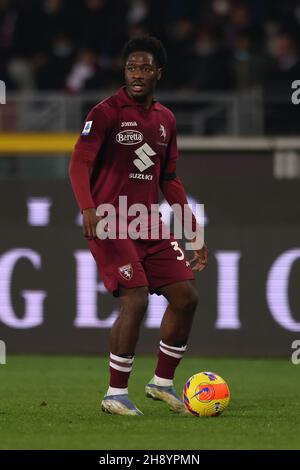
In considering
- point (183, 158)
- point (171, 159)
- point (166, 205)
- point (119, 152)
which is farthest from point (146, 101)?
point (183, 158)

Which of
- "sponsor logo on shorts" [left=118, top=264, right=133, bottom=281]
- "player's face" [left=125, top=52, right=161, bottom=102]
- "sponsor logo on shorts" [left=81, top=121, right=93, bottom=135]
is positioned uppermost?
"player's face" [left=125, top=52, right=161, bottom=102]

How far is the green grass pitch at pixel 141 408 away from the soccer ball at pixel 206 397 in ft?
0.30

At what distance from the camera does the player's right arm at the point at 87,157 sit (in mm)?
7570

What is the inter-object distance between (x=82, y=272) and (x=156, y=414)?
17.1 ft

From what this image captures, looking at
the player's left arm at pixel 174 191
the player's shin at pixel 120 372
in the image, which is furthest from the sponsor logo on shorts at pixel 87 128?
the player's shin at pixel 120 372

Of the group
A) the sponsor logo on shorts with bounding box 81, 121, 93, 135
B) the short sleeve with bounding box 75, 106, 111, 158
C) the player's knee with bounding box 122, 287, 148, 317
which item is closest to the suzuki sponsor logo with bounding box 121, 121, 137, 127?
the short sleeve with bounding box 75, 106, 111, 158

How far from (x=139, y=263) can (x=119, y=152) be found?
0.72m

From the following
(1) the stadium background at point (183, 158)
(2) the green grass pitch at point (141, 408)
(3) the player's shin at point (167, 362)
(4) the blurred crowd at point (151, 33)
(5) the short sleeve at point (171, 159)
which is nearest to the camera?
(2) the green grass pitch at point (141, 408)

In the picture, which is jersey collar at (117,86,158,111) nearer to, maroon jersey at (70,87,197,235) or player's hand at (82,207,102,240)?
maroon jersey at (70,87,197,235)

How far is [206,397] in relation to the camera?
25.4 feet

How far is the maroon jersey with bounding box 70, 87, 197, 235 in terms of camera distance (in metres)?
7.72

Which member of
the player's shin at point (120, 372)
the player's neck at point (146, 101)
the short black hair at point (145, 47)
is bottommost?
the player's shin at point (120, 372)

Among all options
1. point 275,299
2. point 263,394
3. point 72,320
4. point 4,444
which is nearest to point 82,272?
point 72,320

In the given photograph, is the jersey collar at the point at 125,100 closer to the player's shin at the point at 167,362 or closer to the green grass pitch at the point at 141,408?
the player's shin at the point at 167,362
